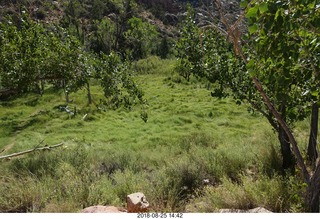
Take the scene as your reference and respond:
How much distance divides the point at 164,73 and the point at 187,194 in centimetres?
2663

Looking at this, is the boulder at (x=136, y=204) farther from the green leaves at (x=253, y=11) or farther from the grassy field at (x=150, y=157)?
the green leaves at (x=253, y=11)

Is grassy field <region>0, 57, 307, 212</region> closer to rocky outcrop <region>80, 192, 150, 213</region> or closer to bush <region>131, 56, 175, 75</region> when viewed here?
rocky outcrop <region>80, 192, 150, 213</region>

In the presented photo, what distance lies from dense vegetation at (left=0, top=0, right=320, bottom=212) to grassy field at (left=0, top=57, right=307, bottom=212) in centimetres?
4

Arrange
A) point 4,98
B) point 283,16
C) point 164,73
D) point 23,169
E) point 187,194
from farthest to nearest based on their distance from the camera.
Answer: point 164,73
point 4,98
point 23,169
point 187,194
point 283,16

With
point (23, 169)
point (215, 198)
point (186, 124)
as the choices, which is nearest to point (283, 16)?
point (215, 198)

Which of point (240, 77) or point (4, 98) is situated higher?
point (240, 77)

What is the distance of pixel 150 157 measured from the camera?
379 inches

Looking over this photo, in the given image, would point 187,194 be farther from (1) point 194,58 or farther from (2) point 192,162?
(1) point 194,58

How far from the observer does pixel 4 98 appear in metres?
22.0

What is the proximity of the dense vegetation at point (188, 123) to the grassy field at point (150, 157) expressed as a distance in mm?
38

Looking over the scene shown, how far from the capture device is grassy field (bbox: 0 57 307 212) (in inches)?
218

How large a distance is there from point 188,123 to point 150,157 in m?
5.73

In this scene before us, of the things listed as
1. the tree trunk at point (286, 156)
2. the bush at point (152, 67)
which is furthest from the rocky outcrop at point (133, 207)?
the bush at point (152, 67)

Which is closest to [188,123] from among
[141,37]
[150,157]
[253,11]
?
[150,157]
